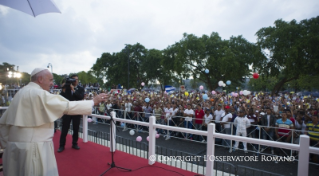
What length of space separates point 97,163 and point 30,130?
2225mm

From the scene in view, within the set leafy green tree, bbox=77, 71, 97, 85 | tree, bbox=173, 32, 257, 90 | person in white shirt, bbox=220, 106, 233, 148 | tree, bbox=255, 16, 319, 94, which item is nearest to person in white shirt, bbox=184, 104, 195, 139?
person in white shirt, bbox=220, 106, 233, 148

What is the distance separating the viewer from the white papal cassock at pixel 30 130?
2.28m

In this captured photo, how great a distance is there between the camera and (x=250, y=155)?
7230 mm

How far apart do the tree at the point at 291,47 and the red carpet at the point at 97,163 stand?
20.9 metres

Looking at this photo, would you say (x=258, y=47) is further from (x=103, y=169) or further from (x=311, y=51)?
(x=103, y=169)

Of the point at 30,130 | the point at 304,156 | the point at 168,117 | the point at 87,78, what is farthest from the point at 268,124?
the point at 87,78

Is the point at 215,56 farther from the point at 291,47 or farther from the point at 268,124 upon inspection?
the point at 268,124

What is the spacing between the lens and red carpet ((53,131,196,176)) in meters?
3.78

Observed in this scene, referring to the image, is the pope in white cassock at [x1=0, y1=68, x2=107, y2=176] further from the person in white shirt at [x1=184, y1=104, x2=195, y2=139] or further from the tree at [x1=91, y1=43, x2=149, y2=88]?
the tree at [x1=91, y1=43, x2=149, y2=88]

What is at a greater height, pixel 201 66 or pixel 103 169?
pixel 201 66

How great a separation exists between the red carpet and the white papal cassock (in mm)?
1578

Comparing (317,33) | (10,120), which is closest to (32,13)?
(10,120)

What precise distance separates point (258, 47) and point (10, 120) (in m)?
25.8

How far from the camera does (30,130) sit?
2.33 m
